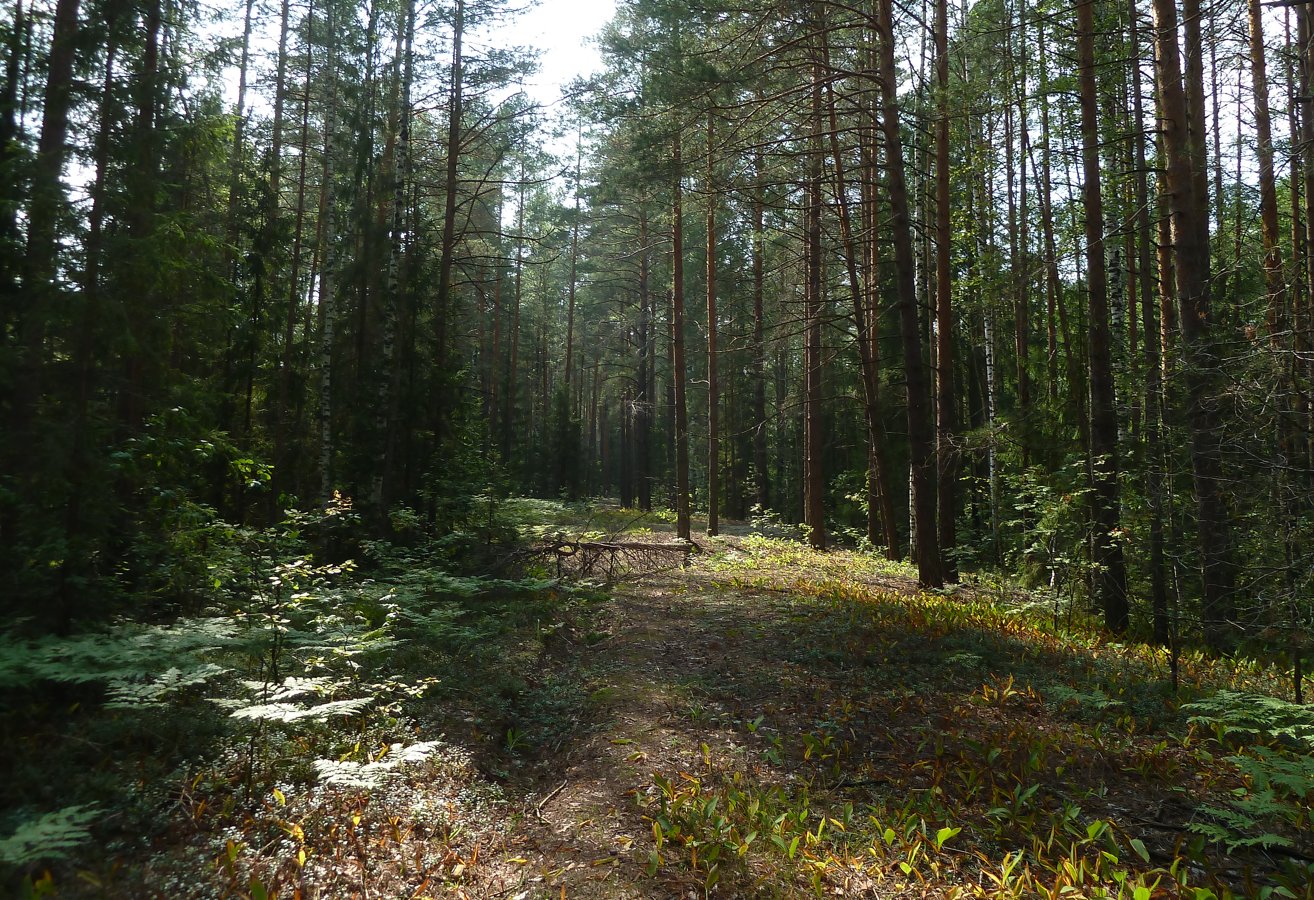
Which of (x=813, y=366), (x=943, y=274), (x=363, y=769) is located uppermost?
(x=943, y=274)

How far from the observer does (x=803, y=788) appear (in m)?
4.57

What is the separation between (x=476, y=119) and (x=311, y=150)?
812cm

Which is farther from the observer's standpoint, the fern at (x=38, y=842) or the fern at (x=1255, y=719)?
the fern at (x=1255, y=719)

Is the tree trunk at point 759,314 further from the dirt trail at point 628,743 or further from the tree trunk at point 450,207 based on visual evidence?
the tree trunk at point 450,207

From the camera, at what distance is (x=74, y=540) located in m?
4.77

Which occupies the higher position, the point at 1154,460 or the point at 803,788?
the point at 1154,460

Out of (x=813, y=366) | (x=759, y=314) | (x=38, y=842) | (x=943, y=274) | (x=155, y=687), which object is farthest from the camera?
(x=759, y=314)

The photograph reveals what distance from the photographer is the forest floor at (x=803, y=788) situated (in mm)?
3529

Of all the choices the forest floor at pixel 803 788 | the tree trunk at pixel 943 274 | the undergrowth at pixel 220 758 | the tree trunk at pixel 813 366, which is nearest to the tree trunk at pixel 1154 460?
the forest floor at pixel 803 788

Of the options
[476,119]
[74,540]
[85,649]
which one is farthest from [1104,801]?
[476,119]

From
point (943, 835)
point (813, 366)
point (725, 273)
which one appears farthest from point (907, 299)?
point (725, 273)

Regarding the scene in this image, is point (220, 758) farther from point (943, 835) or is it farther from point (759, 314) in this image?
point (759, 314)

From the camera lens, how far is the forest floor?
353 centimetres

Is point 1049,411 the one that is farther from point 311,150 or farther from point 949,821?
point 311,150
